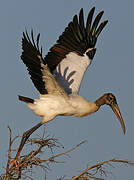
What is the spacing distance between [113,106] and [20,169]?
341 centimetres

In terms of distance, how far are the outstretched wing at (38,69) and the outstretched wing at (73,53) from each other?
0.83 meters

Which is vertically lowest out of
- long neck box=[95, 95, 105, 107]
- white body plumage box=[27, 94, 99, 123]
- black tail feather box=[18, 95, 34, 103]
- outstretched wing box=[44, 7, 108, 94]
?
white body plumage box=[27, 94, 99, 123]

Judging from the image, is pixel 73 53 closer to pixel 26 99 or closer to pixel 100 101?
pixel 100 101

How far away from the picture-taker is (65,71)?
9.36 meters

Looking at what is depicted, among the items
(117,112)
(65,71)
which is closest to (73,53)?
(65,71)

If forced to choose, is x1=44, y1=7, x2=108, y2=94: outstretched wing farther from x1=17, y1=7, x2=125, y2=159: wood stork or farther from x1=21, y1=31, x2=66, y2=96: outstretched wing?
x1=21, y1=31, x2=66, y2=96: outstretched wing

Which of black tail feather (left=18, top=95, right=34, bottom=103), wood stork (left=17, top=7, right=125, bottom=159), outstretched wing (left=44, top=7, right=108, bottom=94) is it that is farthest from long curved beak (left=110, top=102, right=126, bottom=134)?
black tail feather (left=18, top=95, right=34, bottom=103)

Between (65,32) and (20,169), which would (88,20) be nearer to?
(65,32)

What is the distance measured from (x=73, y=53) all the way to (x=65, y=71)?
498 mm

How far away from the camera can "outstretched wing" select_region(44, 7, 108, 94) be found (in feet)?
30.2

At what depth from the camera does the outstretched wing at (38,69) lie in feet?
24.2

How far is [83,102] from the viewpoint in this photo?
8.58 meters

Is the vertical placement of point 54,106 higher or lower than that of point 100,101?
lower

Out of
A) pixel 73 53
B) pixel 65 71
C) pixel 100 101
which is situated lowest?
pixel 100 101
